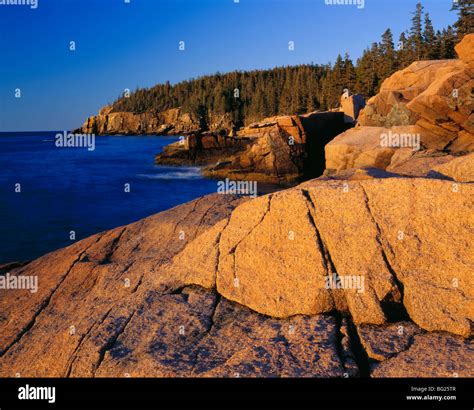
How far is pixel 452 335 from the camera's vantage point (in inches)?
214

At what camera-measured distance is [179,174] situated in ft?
171

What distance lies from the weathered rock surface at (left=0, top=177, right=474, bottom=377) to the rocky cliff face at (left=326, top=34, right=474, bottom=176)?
34.5 ft

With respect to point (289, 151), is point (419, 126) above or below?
above

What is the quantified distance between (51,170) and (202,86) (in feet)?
473

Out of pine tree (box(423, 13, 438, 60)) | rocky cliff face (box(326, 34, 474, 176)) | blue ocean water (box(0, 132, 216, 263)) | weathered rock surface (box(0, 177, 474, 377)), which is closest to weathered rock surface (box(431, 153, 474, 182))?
weathered rock surface (box(0, 177, 474, 377))

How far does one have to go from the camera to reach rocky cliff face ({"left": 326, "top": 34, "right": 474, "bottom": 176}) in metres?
22.3

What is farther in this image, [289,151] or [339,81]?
[339,81]

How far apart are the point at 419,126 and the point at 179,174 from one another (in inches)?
1286

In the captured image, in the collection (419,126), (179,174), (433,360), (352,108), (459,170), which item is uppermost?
(352,108)

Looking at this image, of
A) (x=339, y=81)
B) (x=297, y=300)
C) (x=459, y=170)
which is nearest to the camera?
(x=297, y=300)

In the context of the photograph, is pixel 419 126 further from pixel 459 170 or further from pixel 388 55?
pixel 388 55

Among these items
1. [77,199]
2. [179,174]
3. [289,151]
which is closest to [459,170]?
[289,151]
